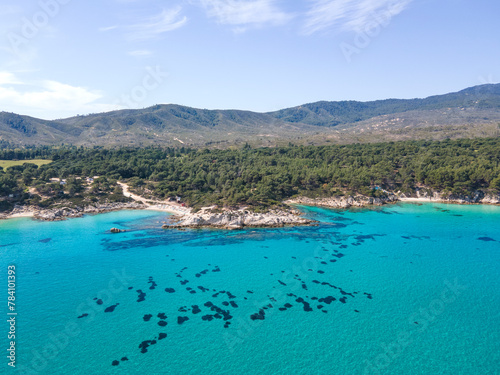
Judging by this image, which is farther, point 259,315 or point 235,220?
point 235,220

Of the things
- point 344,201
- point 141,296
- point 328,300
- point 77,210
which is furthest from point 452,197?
point 77,210

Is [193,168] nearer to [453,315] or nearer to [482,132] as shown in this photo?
[453,315]

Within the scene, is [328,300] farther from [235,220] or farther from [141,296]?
[235,220]

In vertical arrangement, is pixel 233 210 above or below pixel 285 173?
below

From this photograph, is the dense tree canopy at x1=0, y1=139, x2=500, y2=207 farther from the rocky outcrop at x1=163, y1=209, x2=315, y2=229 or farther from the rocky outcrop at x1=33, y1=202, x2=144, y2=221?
the rocky outcrop at x1=33, y1=202, x2=144, y2=221

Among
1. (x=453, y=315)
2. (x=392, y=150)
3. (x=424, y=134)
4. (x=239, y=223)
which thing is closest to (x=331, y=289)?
(x=453, y=315)

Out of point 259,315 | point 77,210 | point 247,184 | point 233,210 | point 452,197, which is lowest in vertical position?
point 452,197

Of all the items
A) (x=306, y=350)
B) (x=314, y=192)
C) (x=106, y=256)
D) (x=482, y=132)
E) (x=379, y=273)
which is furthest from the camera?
(x=482, y=132)

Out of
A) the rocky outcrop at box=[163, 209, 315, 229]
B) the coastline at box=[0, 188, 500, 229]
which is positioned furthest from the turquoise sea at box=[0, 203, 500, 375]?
the coastline at box=[0, 188, 500, 229]
